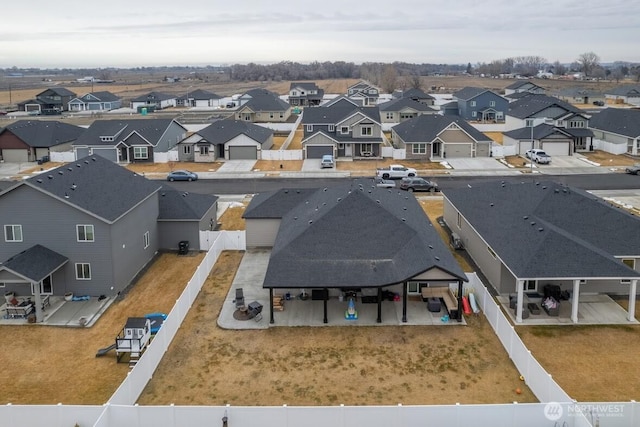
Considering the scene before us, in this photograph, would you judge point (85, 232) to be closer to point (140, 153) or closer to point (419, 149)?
A: point (140, 153)

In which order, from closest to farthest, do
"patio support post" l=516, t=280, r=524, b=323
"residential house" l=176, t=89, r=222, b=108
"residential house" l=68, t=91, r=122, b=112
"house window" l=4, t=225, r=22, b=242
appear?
1. "patio support post" l=516, t=280, r=524, b=323
2. "house window" l=4, t=225, r=22, b=242
3. "residential house" l=68, t=91, r=122, b=112
4. "residential house" l=176, t=89, r=222, b=108

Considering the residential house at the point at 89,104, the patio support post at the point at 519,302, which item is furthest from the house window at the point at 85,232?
the residential house at the point at 89,104

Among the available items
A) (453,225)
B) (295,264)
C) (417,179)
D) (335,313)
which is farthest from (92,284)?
(417,179)

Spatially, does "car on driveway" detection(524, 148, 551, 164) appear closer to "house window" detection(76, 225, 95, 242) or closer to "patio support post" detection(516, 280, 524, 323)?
"patio support post" detection(516, 280, 524, 323)

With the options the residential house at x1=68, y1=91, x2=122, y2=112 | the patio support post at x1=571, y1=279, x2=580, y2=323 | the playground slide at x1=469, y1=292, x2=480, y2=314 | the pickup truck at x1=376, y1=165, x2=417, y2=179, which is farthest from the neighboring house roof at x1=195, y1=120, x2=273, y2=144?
the residential house at x1=68, y1=91, x2=122, y2=112

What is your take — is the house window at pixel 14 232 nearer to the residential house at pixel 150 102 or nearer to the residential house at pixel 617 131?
the residential house at pixel 617 131

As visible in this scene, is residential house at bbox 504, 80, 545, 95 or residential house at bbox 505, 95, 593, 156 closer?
residential house at bbox 505, 95, 593, 156
